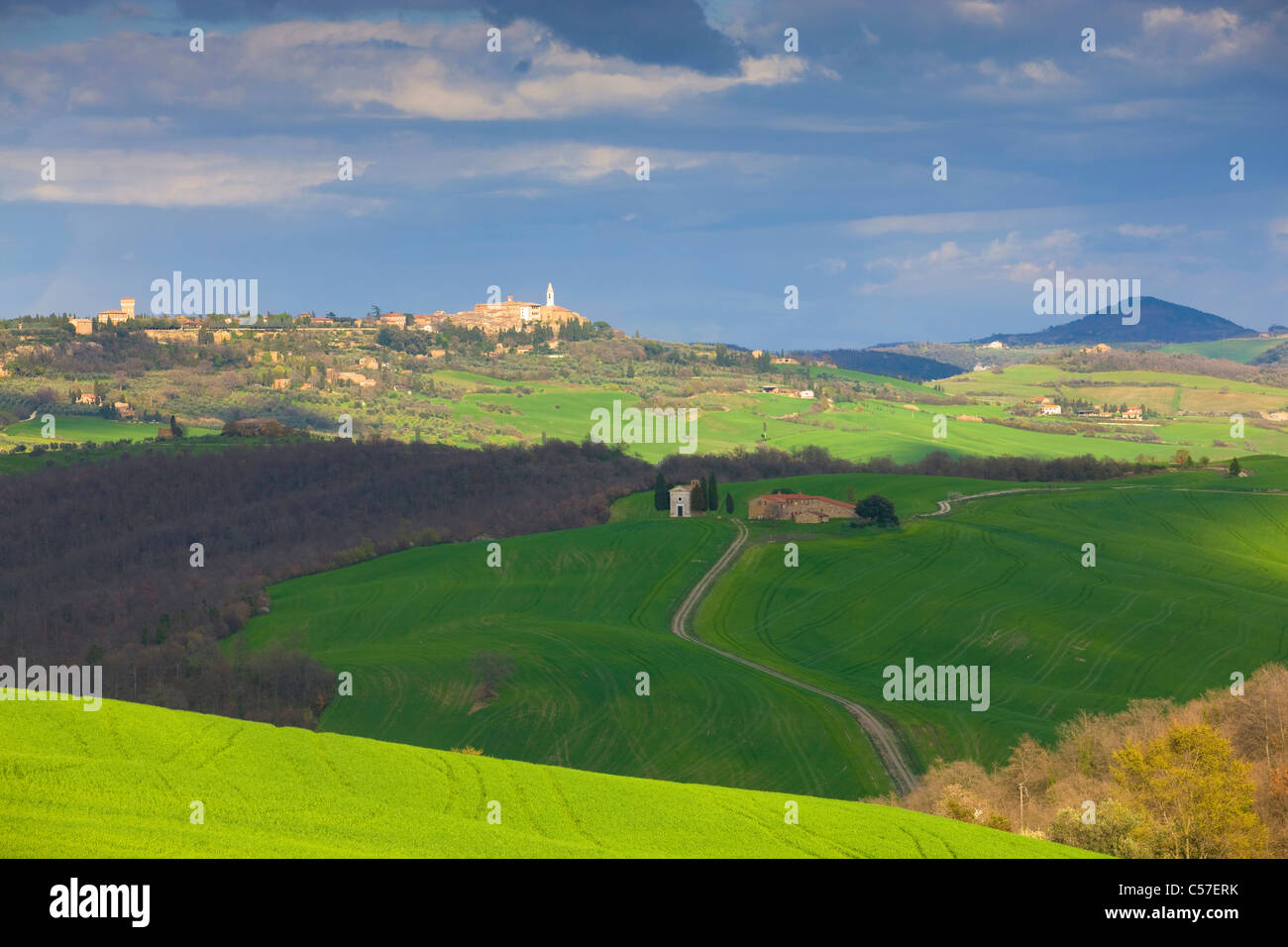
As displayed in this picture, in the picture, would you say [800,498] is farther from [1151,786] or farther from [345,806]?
[345,806]

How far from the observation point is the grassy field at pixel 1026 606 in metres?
61.7

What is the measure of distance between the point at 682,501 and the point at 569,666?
1873 inches

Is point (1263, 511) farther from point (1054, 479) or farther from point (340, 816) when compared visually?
point (340, 816)

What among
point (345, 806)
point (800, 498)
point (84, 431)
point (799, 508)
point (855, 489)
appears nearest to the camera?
point (345, 806)

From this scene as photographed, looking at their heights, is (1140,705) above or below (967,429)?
below

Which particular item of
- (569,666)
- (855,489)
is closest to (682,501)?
(855,489)

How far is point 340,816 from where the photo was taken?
955 inches

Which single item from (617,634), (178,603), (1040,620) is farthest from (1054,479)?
(178,603)

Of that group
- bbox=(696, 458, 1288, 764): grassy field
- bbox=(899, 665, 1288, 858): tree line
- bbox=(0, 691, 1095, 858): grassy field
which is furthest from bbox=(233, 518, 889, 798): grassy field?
bbox=(0, 691, 1095, 858): grassy field

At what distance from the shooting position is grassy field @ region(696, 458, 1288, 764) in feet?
202

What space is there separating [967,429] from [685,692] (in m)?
138

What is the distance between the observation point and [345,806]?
25.1m

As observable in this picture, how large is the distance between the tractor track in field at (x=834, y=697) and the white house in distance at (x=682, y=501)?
18279 millimetres

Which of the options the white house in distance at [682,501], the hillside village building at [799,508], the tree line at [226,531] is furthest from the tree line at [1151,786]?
the white house in distance at [682,501]
